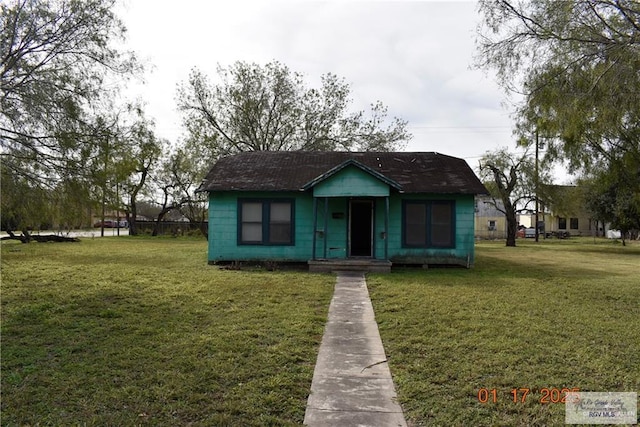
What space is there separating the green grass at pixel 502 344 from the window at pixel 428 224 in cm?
364

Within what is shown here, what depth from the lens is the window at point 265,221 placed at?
15016mm

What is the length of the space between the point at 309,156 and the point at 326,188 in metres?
4.35

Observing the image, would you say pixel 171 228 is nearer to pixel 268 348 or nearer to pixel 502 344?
pixel 268 348

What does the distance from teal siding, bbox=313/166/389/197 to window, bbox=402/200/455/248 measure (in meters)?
1.66

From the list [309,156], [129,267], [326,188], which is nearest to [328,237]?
[326,188]

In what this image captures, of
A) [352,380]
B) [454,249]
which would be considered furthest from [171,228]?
[352,380]

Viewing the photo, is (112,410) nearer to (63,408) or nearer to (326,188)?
(63,408)

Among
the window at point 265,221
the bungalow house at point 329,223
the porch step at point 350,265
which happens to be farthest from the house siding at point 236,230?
the porch step at point 350,265

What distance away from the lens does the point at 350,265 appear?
1381 centimetres

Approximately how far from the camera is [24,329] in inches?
255

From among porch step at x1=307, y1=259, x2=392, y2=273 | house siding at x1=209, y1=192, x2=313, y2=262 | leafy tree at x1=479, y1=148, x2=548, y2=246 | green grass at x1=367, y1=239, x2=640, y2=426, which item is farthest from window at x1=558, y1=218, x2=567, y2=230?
house siding at x1=209, y1=192, x2=313, y2=262

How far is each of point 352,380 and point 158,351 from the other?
243 centimetres
